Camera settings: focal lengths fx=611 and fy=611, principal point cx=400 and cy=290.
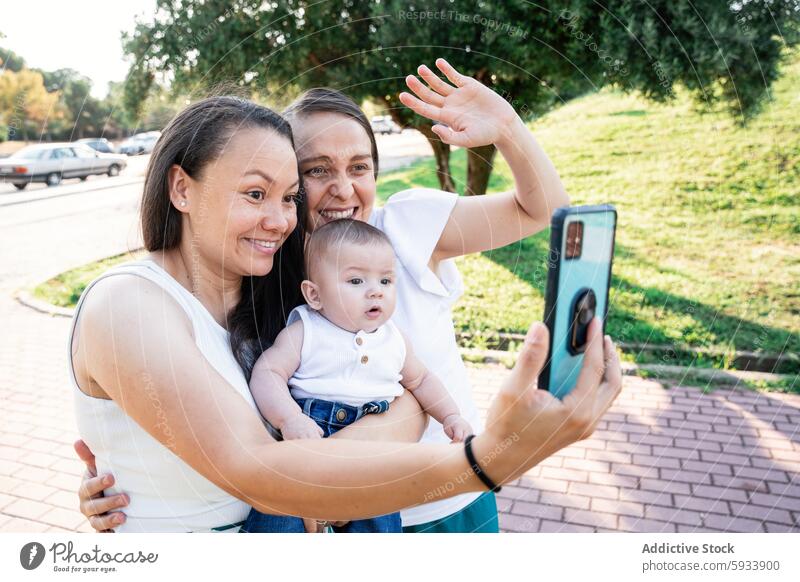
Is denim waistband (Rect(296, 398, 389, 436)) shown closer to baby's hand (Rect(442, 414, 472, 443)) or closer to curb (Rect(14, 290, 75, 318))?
baby's hand (Rect(442, 414, 472, 443))

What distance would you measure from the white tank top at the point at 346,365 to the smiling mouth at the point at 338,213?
0.95 ft

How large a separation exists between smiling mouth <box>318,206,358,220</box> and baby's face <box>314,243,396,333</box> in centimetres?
14

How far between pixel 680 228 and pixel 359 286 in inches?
179

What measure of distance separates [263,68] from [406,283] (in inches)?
67.2

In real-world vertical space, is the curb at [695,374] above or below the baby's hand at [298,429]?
below

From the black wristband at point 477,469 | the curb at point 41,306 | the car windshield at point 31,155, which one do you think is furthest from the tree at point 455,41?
the car windshield at point 31,155

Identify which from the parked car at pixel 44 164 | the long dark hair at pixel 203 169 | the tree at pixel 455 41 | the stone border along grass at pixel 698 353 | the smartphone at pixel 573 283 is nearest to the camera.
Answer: the smartphone at pixel 573 283

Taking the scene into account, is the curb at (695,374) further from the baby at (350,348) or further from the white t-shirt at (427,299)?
the baby at (350,348)

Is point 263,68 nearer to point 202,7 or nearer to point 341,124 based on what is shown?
point 202,7

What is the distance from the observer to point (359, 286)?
151cm

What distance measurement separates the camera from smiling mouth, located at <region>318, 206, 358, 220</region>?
63.5 inches

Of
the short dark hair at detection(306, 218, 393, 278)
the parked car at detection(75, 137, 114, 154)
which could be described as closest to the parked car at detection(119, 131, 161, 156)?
the parked car at detection(75, 137, 114, 154)

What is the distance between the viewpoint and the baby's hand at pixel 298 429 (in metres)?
1.31

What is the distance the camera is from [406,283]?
5.22 feet
